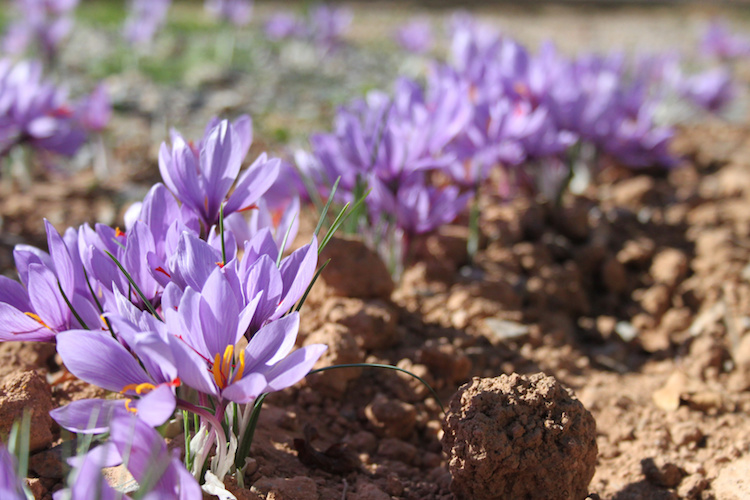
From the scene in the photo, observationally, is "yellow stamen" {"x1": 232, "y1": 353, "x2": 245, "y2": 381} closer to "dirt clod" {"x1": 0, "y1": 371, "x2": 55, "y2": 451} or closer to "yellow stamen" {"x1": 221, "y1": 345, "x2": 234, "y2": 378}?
"yellow stamen" {"x1": 221, "y1": 345, "x2": 234, "y2": 378}

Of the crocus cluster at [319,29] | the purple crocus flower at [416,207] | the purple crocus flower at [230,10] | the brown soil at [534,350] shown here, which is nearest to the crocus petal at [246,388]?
the brown soil at [534,350]

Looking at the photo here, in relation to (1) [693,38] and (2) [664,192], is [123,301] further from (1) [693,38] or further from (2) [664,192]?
(1) [693,38]

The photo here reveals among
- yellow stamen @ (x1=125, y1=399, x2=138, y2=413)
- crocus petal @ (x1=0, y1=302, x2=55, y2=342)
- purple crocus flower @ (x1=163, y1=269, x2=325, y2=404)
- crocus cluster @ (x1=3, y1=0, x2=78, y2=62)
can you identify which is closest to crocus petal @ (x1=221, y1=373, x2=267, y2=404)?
purple crocus flower @ (x1=163, y1=269, x2=325, y2=404)

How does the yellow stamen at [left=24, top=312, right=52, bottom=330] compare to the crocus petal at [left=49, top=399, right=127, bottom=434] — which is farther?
the yellow stamen at [left=24, top=312, right=52, bottom=330]

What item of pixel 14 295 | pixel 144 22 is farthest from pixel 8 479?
pixel 144 22

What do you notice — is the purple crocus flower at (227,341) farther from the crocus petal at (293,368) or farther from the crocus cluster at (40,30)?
the crocus cluster at (40,30)

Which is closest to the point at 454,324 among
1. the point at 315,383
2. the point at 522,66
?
the point at 315,383
